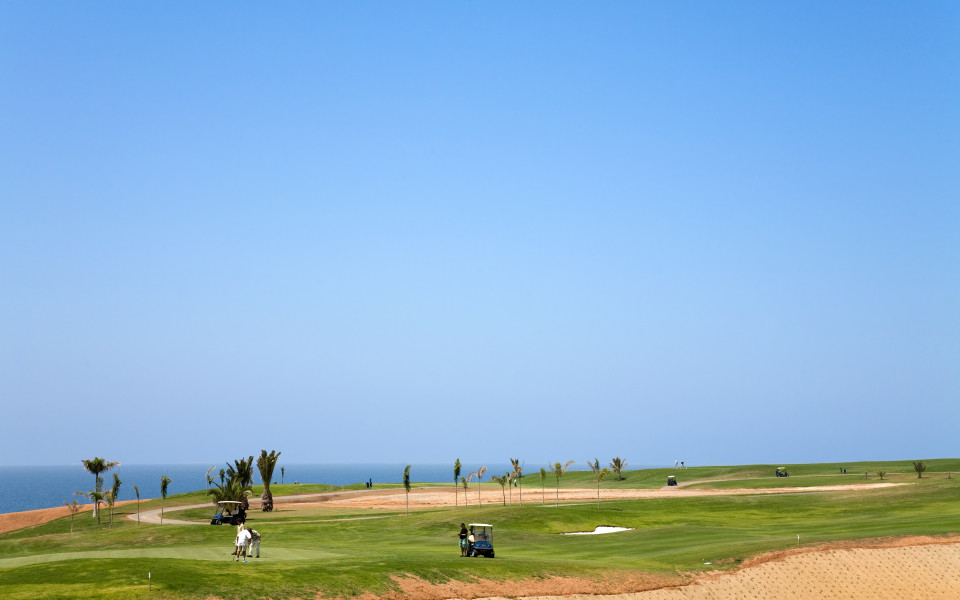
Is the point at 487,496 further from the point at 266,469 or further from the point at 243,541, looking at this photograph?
the point at 243,541

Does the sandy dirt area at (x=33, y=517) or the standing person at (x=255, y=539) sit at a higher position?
the standing person at (x=255, y=539)

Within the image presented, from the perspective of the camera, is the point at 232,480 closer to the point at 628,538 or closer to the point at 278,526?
the point at 278,526

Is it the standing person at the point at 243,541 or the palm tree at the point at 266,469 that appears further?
the palm tree at the point at 266,469

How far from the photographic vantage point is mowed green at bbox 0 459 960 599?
3550 cm

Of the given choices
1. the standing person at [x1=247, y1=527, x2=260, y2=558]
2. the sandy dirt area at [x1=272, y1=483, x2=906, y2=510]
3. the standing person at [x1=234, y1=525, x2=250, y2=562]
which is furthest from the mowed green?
the sandy dirt area at [x1=272, y1=483, x2=906, y2=510]

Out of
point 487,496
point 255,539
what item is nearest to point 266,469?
point 487,496

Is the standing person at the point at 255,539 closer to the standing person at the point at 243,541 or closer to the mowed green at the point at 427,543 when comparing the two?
the standing person at the point at 243,541

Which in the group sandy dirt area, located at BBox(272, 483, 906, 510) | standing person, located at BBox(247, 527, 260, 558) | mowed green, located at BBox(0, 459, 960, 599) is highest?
standing person, located at BBox(247, 527, 260, 558)

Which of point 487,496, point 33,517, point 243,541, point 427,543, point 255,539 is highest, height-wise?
point 243,541

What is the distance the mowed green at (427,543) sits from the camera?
35.5 meters

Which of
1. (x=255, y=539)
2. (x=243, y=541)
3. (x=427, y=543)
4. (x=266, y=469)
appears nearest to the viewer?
(x=243, y=541)

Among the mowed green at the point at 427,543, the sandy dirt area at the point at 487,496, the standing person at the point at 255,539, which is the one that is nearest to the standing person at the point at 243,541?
the standing person at the point at 255,539

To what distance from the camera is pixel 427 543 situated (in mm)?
57625

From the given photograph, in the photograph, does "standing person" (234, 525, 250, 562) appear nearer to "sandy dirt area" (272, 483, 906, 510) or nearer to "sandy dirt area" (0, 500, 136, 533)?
"sandy dirt area" (272, 483, 906, 510)
